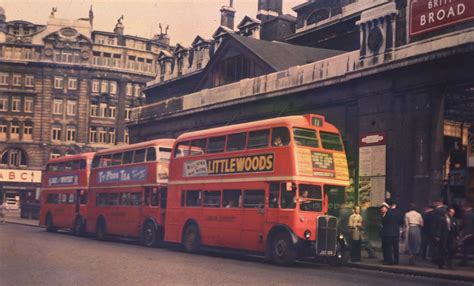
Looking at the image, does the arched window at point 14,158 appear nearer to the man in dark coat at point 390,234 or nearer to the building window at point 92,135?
the building window at point 92,135

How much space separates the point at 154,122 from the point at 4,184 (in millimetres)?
38617

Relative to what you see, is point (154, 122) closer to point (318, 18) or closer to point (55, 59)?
point (318, 18)

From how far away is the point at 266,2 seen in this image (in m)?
42.4

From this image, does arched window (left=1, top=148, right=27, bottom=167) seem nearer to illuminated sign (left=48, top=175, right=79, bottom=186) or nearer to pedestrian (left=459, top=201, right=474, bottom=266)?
illuminated sign (left=48, top=175, right=79, bottom=186)

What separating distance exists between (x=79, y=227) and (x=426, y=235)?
17164 millimetres

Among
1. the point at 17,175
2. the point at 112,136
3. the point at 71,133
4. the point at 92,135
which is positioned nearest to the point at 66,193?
the point at 17,175

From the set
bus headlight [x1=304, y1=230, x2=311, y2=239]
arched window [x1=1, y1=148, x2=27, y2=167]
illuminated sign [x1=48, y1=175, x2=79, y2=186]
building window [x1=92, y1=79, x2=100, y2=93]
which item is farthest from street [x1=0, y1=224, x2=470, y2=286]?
building window [x1=92, y1=79, x2=100, y2=93]

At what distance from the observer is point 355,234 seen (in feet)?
61.8

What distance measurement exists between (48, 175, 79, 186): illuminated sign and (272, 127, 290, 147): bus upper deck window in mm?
15352

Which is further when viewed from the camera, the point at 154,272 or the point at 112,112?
the point at 112,112

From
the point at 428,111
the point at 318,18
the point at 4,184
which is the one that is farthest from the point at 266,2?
the point at 4,184

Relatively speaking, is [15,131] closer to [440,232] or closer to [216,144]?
[216,144]

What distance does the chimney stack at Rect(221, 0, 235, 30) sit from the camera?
4584 cm

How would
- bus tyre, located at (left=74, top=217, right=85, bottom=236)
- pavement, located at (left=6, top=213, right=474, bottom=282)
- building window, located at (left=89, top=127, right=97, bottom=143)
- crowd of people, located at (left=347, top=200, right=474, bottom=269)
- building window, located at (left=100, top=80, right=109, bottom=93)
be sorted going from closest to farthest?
pavement, located at (left=6, top=213, right=474, bottom=282)
crowd of people, located at (left=347, top=200, right=474, bottom=269)
bus tyre, located at (left=74, top=217, right=85, bottom=236)
building window, located at (left=89, top=127, right=97, bottom=143)
building window, located at (left=100, top=80, right=109, bottom=93)
